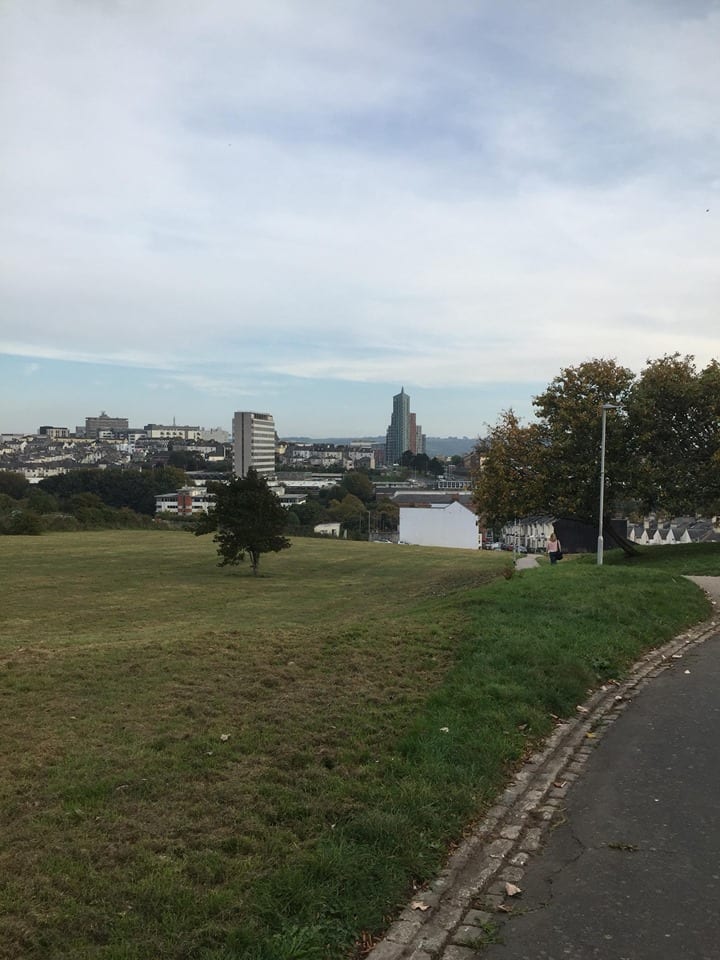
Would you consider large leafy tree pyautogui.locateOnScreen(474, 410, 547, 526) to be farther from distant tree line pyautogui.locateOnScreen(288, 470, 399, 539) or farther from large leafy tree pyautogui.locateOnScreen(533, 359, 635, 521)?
distant tree line pyautogui.locateOnScreen(288, 470, 399, 539)

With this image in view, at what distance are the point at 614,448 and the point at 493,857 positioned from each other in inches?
972

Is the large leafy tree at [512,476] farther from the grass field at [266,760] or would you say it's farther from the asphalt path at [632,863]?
the asphalt path at [632,863]

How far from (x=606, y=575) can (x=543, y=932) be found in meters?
14.1

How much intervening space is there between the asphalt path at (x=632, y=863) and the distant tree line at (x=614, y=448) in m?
20.8

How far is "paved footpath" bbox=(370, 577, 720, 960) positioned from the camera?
4262mm

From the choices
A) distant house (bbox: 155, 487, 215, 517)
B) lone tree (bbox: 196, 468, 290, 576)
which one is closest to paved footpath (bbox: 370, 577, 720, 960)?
lone tree (bbox: 196, 468, 290, 576)

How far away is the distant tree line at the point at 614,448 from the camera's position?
90.8ft

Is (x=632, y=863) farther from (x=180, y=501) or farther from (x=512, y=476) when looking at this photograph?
(x=180, y=501)

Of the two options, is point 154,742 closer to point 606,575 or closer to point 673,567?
point 606,575

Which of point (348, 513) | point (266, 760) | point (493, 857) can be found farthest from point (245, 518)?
point (348, 513)

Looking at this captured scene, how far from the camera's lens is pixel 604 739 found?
7.70 m

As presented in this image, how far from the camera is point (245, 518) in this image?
3186 centimetres

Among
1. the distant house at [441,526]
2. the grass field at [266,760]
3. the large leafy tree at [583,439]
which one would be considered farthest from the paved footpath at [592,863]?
the distant house at [441,526]

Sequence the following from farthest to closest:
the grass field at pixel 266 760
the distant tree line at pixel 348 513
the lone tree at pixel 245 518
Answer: the distant tree line at pixel 348 513 < the lone tree at pixel 245 518 < the grass field at pixel 266 760
